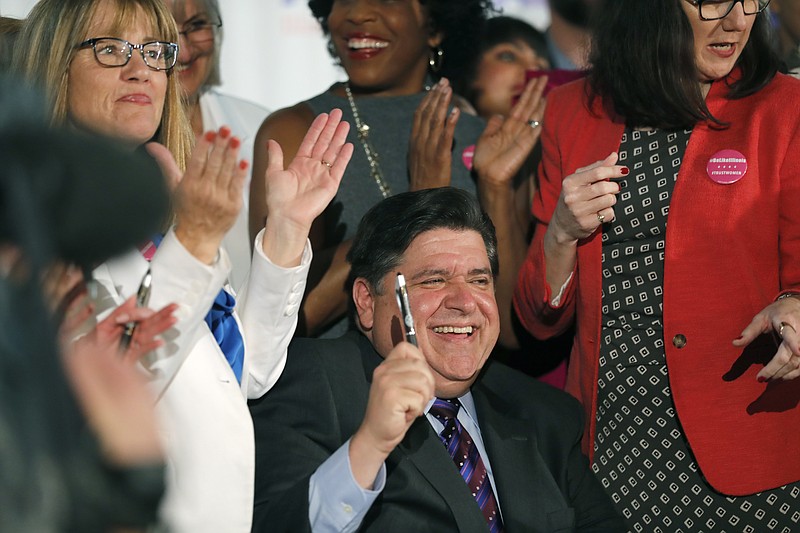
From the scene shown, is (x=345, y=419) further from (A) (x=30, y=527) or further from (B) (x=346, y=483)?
(A) (x=30, y=527)

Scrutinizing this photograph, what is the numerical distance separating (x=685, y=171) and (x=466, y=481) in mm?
835

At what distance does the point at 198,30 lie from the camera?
3.23 meters

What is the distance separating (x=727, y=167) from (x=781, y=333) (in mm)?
414

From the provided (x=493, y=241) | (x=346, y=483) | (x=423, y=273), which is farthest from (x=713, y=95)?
(x=346, y=483)

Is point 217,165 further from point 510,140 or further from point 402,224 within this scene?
point 510,140

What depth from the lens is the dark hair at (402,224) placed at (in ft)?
8.26

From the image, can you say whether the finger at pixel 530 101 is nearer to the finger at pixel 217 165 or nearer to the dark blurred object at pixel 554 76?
the dark blurred object at pixel 554 76

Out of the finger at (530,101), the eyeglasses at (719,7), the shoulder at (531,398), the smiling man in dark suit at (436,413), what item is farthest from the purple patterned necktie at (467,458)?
the eyeglasses at (719,7)

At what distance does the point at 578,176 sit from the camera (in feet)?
7.90

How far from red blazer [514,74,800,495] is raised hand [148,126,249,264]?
3.63 feet

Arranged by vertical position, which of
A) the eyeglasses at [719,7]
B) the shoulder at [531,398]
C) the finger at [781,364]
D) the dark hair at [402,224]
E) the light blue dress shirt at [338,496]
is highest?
the eyeglasses at [719,7]

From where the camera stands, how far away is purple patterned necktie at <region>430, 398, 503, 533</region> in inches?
92.7

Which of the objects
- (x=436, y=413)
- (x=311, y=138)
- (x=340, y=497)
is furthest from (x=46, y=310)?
(x=436, y=413)

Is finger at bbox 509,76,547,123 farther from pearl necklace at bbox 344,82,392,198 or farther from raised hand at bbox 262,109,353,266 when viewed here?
raised hand at bbox 262,109,353,266
